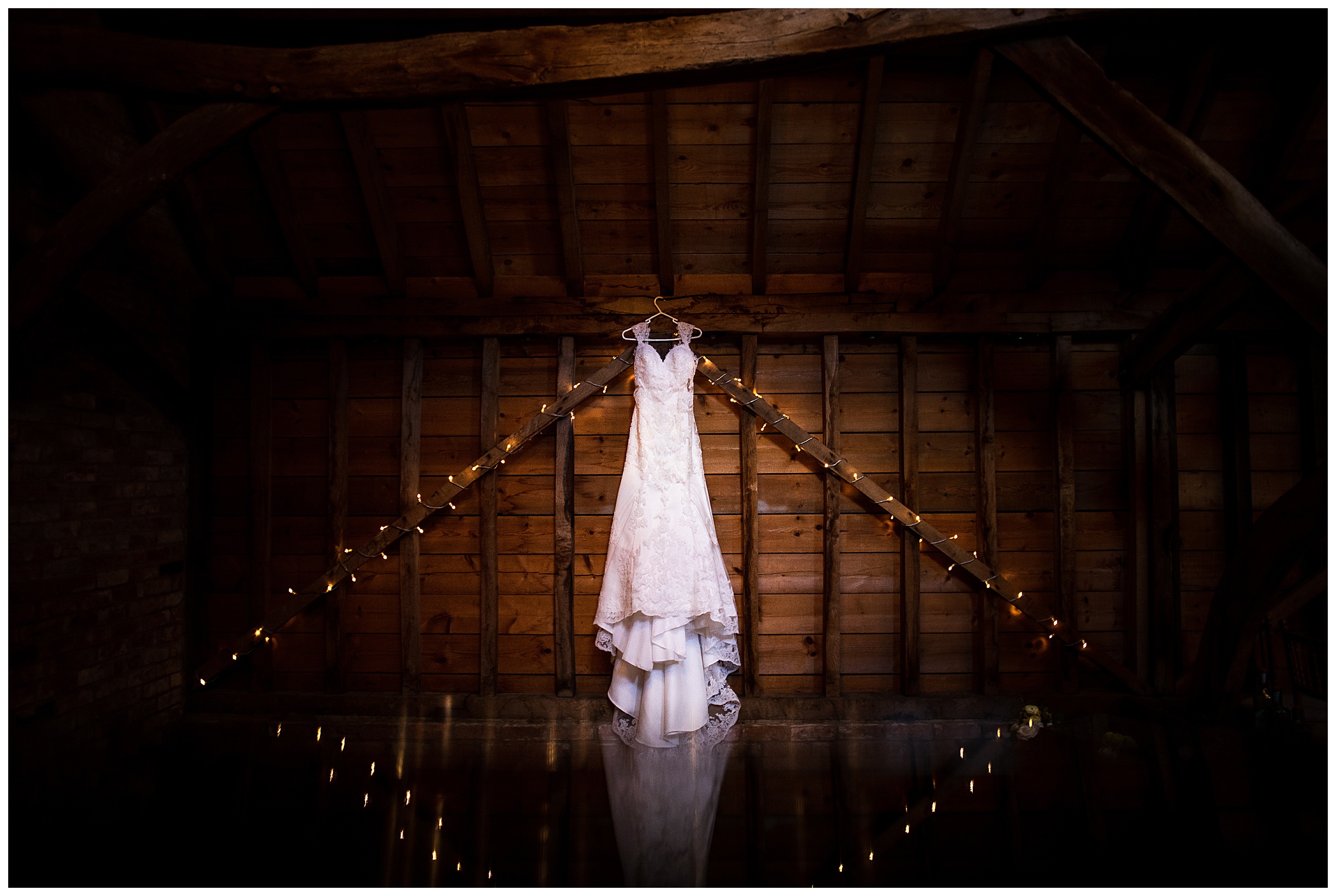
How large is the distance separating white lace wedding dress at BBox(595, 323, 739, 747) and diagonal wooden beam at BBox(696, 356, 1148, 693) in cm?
37

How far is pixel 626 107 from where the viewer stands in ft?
9.43

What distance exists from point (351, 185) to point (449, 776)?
2.93 meters

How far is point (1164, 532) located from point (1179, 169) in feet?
6.98

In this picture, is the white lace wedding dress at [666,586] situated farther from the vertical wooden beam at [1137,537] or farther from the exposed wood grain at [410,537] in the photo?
the vertical wooden beam at [1137,537]

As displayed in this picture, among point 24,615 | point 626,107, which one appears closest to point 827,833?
point 626,107

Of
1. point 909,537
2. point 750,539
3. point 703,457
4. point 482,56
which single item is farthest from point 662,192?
point 909,537

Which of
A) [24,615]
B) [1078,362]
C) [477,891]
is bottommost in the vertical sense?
[477,891]

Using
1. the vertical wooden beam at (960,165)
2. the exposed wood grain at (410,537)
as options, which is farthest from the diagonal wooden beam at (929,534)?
the exposed wood grain at (410,537)

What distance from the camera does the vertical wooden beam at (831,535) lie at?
3.30 m

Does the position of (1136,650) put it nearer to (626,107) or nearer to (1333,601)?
(1333,601)

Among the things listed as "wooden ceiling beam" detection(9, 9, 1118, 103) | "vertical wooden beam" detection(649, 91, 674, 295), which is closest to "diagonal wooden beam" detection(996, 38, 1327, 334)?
"wooden ceiling beam" detection(9, 9, 1118, 103)

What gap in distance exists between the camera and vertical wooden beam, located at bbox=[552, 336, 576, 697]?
131 inches

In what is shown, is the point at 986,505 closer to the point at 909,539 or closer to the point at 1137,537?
the point at 909,539

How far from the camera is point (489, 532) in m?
3.35
